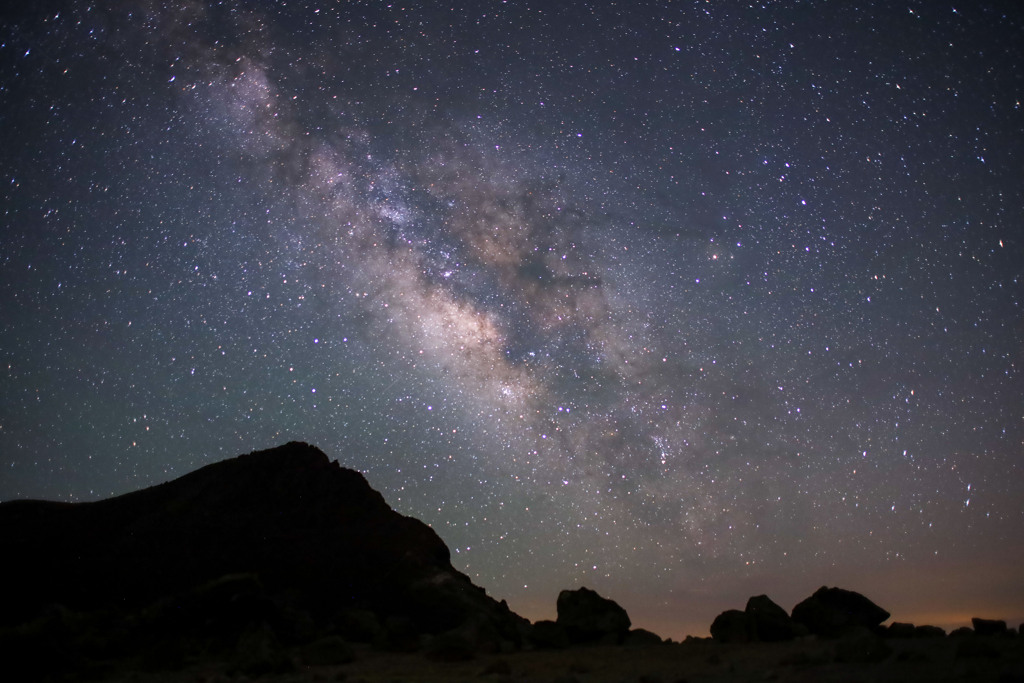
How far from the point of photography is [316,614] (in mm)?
15609

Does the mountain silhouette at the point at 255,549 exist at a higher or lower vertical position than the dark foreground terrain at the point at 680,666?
higher

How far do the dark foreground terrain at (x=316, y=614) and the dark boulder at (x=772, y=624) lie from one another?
37 millimetres

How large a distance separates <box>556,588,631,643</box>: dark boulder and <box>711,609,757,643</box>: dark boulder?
1984 mm

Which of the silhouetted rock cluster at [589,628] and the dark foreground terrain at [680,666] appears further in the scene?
the silhouetted rock cluster at [589,628]

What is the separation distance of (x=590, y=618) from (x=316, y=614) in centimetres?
698

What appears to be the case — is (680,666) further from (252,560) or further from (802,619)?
(252,560)

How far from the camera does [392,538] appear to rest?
1791cm

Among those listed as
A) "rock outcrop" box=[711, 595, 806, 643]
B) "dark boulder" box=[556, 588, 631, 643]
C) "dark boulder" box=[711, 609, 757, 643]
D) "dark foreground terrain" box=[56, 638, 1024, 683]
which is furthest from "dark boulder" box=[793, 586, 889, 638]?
"dark boulder" box=[556, 588, 631, 643]

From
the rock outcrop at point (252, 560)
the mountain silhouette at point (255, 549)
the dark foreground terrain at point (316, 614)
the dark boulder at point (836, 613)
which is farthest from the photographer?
the mountain silhouette at point (255, 549)

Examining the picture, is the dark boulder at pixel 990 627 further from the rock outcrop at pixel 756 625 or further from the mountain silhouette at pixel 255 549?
the mountain silhouette at pixel 255 549

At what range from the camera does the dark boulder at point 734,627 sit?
479 inches

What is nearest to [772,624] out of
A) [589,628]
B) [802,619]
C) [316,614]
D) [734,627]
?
[734,627]

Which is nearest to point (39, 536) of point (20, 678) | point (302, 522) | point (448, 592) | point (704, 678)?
point (302, 522)

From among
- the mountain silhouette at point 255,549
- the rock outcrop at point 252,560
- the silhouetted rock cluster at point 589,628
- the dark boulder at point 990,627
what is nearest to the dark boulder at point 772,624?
the silhouetted rock cluster at point 589,628
